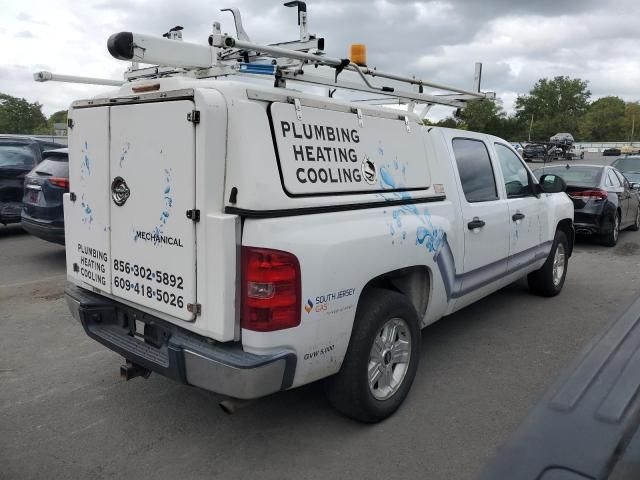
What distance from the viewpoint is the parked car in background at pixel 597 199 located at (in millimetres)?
9195

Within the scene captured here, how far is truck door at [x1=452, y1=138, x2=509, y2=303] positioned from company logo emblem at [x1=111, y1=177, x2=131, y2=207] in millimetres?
2439

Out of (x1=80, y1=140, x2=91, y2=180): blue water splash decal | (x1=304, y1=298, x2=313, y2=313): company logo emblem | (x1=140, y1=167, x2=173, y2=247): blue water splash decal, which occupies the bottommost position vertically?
(x1=304, y1=298, x2=313, y2=313): company logo emblem

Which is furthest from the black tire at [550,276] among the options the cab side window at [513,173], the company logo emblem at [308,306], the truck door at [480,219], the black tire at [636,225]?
the black tire at [636,225]

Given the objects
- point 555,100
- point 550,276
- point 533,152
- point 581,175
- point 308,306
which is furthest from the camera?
point 555,100

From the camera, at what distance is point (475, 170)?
14.8 feet

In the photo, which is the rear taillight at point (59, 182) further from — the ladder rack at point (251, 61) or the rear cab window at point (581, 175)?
the rear cab window at point (581, 175)

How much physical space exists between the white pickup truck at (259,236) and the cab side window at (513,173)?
47.9 inches

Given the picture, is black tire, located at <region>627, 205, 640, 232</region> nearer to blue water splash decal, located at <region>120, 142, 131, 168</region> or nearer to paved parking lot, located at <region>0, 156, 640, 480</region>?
paved parking lot, located at <region>0, 156, 640, 480</region>

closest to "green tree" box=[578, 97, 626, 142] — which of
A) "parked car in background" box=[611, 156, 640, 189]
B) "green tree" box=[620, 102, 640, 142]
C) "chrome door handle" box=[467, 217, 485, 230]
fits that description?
"green tree" box=[620, 102, 640, 142]

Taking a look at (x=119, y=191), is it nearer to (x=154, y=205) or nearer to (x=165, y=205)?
(x=154, y=205)

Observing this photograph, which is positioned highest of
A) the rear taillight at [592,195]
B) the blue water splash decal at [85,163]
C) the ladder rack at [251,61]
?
the ladder rack at [251,61]

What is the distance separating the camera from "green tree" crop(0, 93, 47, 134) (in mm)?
51969

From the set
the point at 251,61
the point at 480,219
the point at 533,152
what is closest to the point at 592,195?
the point at 480,219

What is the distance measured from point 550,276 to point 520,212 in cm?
138
